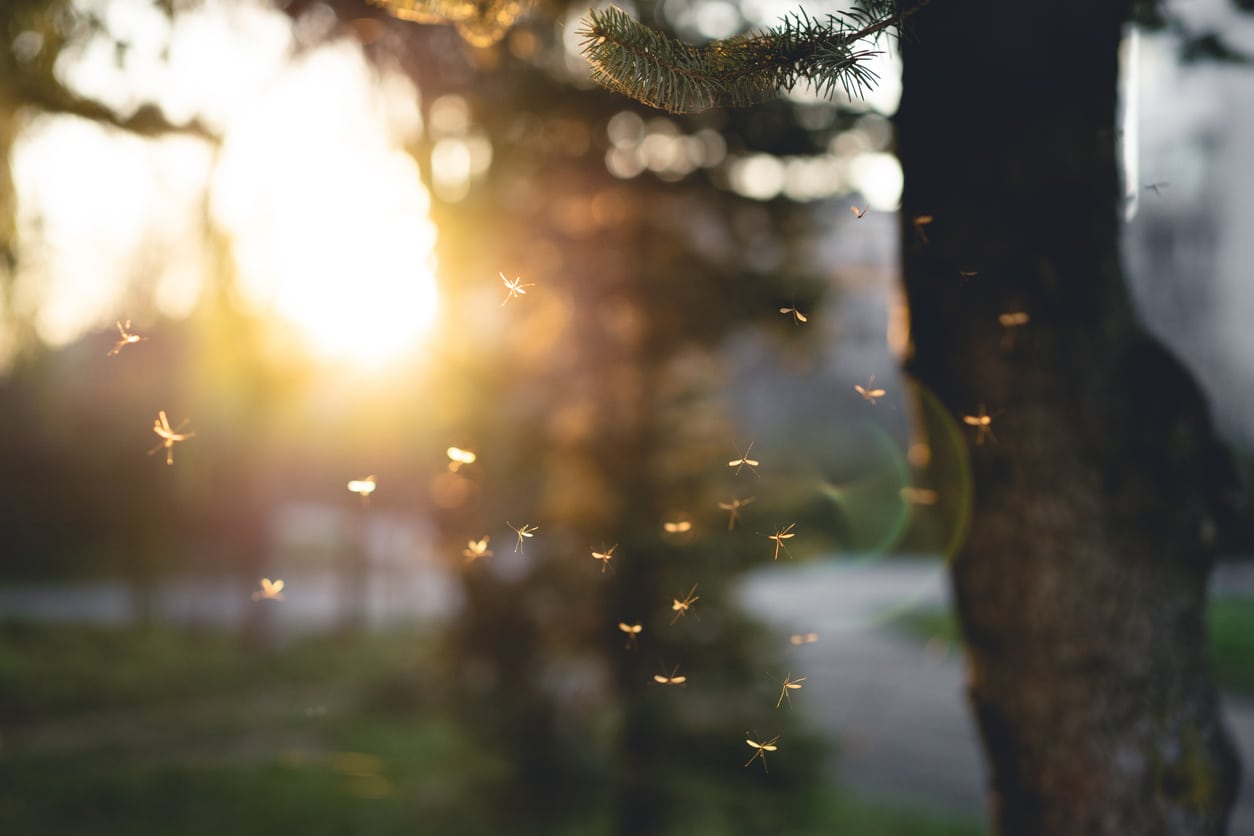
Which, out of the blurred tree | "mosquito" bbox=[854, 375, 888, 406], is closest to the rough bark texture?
the blurred tree

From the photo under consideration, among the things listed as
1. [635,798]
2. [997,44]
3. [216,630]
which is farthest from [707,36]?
[216,630]

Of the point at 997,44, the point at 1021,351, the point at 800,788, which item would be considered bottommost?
the point at 800,788

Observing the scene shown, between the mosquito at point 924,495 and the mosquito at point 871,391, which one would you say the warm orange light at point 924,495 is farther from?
the mosquito at point 871,391

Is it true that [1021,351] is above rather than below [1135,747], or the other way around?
above

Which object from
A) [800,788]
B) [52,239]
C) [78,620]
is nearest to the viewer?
[52,239]

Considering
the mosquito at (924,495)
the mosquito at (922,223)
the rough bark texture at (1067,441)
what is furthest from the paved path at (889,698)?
the mosquito at (922,223)

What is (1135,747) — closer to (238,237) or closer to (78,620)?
(238,237)

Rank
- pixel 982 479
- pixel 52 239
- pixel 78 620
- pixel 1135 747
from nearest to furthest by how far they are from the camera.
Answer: pixel 1135 747
pixel 982 479
pixel 52 239
pixel 78 620

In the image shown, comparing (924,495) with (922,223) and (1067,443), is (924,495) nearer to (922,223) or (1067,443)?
(1067,443)
